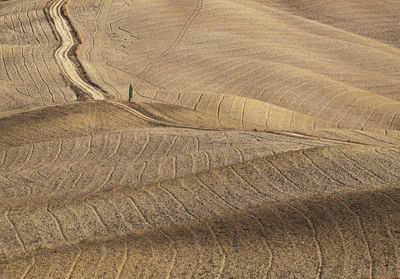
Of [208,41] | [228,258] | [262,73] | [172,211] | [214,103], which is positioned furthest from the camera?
[208,41]

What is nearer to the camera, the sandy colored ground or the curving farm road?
the sandy colored ground

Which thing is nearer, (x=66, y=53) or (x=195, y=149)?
(x=195, y=149)

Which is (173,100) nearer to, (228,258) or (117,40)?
(117,40)

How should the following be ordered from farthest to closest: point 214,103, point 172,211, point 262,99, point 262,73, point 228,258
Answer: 1. point 262,73
2. point 262,99
3. point 214,103
4. point 172,211
5. point 228,258

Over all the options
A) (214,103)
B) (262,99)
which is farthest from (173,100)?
(262,99)
